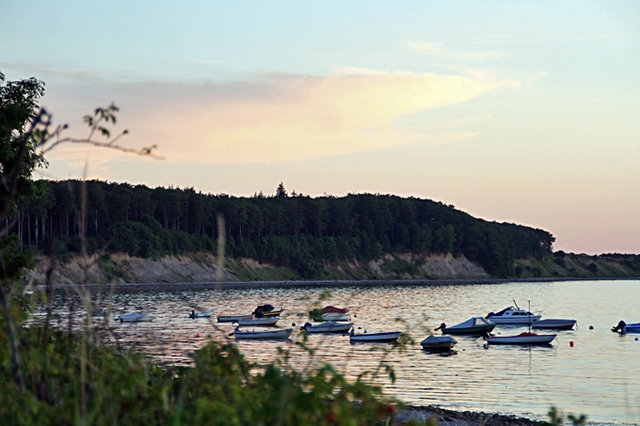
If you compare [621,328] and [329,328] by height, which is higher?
[329,328]

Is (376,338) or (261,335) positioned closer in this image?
(376,338)

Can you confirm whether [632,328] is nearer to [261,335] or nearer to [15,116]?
[261,335]

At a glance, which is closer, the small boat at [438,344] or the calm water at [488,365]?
the calm water at [488,365]

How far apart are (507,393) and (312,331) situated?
103 feet

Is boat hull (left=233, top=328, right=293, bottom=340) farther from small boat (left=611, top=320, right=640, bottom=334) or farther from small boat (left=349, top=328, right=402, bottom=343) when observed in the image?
small boat (left=611, top=320, right=640, bottom=334)

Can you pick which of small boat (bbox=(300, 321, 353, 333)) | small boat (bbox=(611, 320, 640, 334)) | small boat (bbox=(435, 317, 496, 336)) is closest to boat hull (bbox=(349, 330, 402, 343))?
small boat (bbox=(300, 321, 353, 333))

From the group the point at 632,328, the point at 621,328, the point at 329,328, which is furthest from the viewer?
the point at 621,328

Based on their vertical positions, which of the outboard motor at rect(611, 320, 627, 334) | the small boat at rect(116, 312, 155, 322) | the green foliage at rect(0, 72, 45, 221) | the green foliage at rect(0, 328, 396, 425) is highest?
the green foliage at rect(0, 72, 45, 221)

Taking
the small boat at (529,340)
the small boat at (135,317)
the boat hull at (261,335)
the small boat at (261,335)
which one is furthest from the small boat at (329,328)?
the small boat at (135,317)

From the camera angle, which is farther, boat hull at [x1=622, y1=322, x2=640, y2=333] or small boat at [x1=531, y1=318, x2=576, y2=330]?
small boat at [x1=531, y1=318, x2=576, y2=330]

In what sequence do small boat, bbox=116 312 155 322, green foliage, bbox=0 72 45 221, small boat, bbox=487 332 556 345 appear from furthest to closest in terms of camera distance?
1. small boat, bbox=116 312 155 322
2. small boat, bbox=487 332 556 345
3. green foliage, bbox=0 72 45 221

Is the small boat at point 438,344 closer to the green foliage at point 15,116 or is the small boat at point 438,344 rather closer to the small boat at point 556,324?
the small boat at point 556,324

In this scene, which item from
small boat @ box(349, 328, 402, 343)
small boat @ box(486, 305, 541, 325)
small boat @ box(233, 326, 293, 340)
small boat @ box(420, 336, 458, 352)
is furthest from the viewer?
small boat @ box(486, 305, 541, 325)

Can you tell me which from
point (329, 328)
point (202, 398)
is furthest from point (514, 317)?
point (202, 398)
